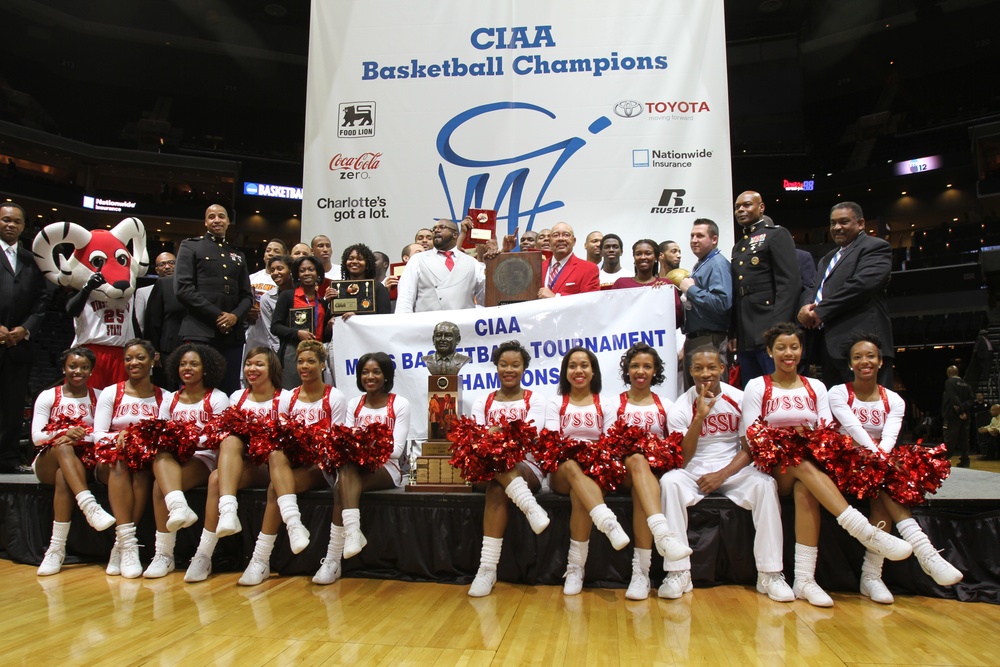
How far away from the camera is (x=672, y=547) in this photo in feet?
11.2

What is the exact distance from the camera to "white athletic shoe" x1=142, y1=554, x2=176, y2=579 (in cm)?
395

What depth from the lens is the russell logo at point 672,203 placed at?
722 cm

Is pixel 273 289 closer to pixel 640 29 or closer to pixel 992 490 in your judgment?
pixel 640 29

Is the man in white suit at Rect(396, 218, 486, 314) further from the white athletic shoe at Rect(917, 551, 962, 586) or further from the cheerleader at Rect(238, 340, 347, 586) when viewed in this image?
the white athletic shoe at Rect(917, 551, 962, 586)

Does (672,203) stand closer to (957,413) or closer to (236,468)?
(236,468)

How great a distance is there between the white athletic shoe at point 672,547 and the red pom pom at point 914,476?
1079 millimetres

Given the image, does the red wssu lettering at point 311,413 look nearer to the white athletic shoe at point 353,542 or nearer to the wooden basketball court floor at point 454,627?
the white athletic shoe at point 353,542

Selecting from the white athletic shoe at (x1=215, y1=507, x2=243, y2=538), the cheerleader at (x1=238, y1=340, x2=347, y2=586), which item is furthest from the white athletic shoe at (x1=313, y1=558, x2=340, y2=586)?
the white athletic shoe at (x1=215, y1=507, x2=243, y2=538)

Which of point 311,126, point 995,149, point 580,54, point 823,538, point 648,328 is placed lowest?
point 823,538

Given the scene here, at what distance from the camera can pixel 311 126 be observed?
7.89 meters

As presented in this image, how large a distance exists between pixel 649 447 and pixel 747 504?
60cm

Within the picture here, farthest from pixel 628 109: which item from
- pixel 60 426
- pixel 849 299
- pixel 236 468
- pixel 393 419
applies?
pixel 60 426

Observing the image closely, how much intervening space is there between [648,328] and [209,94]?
24229mm

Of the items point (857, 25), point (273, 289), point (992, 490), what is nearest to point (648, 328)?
point (992, 490)
